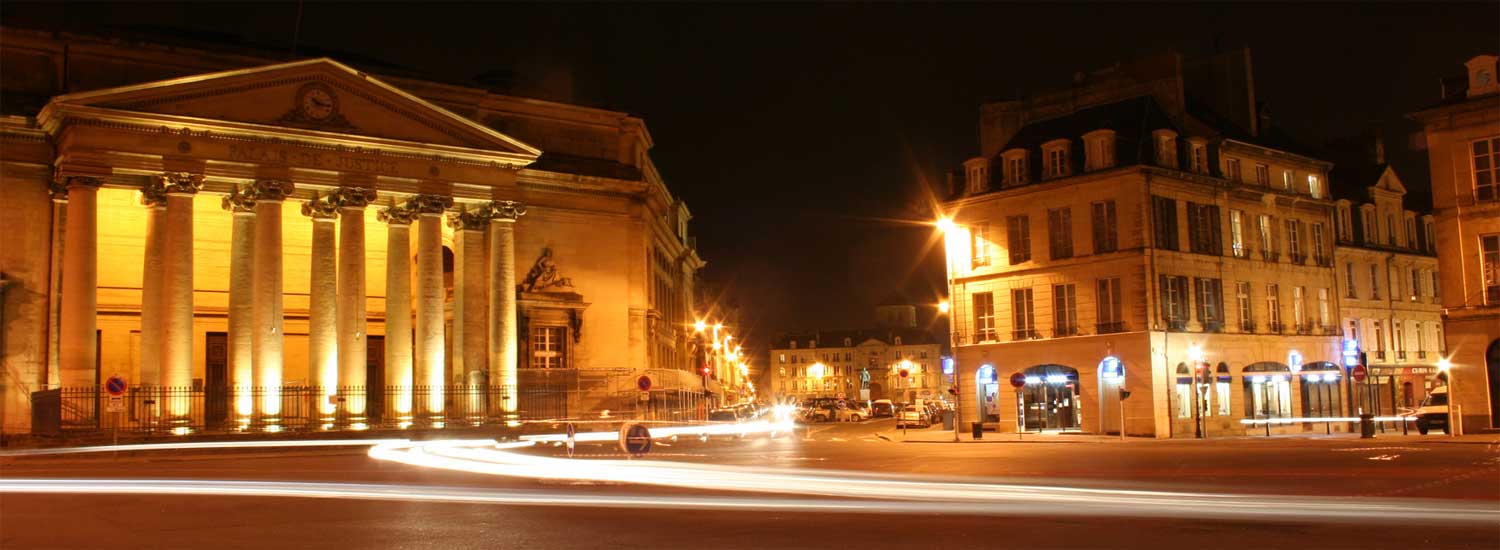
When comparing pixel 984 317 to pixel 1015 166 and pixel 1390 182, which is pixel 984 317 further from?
pixel 1390 182

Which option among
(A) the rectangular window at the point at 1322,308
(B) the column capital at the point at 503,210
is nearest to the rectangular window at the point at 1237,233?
(A) the rectangular window at the point at 1322,308

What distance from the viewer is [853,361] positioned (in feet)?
506

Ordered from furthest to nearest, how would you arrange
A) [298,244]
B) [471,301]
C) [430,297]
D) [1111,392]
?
[298,244] → [1111,392] → [471,301] → [430,297]

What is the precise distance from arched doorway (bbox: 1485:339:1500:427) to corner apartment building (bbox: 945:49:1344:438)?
28.9 ft

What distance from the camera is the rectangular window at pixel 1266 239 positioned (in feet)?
155

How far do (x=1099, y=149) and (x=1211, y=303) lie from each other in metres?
7.15

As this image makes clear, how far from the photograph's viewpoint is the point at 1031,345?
151 feet

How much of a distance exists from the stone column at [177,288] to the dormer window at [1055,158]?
29.6m

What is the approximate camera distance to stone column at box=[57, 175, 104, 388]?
35.0m

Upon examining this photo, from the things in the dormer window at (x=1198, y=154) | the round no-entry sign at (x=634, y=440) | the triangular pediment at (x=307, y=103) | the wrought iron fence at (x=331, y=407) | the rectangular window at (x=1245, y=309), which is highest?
the triangular pediment at (x=307, y=103)

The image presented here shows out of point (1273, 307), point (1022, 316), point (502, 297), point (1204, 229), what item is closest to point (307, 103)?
point (502, 297)

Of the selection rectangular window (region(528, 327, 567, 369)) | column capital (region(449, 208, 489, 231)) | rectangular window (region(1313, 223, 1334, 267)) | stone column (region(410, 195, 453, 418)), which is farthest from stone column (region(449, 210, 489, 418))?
rectangular window (region(1313, 223, 1334, 267))

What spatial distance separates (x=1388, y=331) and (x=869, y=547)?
51.0 metres

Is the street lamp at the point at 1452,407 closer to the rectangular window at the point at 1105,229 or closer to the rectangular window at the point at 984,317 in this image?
the rectangular window at the point at 1105,229
